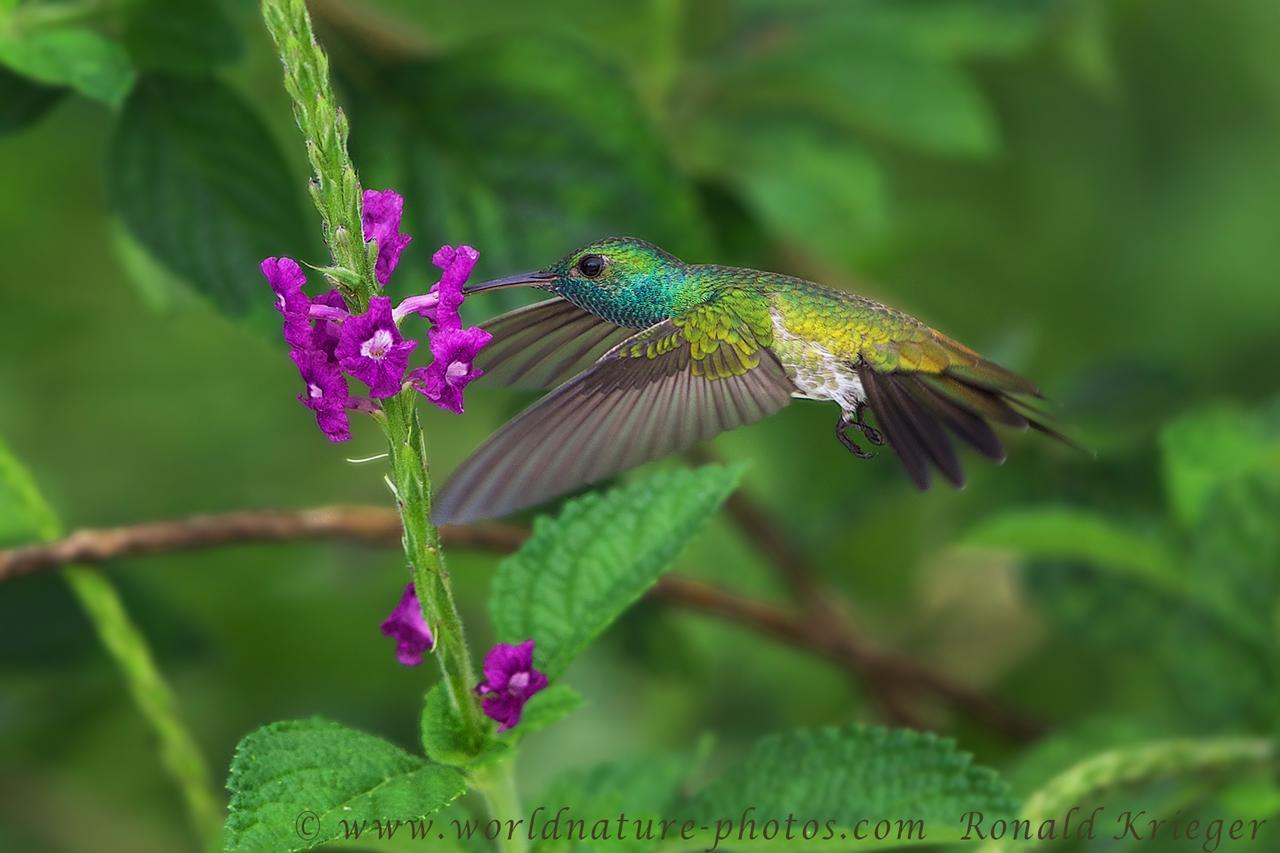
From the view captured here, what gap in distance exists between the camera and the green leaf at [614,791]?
140cm

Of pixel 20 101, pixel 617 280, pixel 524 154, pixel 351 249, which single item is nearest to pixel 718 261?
pixel 524 154

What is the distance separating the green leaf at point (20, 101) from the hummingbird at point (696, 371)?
616 mm

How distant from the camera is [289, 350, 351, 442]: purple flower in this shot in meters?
1.07

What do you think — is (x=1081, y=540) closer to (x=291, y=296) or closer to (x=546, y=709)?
(x=546, y=709)

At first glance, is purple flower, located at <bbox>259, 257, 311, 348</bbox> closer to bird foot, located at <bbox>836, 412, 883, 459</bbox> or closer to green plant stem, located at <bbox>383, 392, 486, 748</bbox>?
green plant stem, located at <bbox>383, 392, 486, 748</bbox>

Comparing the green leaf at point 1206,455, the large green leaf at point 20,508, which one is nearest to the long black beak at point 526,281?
the large green leaf at point 20,508

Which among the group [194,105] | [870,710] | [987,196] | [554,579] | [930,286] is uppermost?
[987,196]

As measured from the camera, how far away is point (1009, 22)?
104 inches

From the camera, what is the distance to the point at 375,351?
1025mm

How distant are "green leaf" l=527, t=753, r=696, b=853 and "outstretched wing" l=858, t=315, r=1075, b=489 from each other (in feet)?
1.42

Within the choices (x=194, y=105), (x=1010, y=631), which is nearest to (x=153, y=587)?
(x=194, y=105)

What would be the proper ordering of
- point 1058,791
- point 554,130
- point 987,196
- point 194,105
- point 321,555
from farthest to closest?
point 987,196 → point 321,555 → point 554,130 → point 194,105 → point 1058,791

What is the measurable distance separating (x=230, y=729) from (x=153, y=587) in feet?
1.27

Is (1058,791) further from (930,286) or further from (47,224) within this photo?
(47,224)
